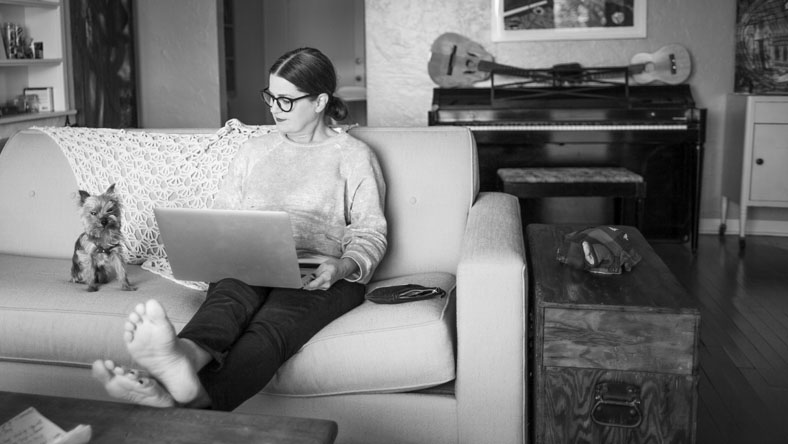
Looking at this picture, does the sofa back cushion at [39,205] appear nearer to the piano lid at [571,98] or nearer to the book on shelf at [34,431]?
the book on shelf at [34,431]

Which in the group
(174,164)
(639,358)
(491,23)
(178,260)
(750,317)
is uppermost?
(491,23)

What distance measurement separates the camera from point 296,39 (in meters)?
7.79

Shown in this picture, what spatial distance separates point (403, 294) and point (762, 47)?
3704 mm

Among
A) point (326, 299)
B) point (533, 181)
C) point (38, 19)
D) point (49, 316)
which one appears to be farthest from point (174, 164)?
point (38, 19)

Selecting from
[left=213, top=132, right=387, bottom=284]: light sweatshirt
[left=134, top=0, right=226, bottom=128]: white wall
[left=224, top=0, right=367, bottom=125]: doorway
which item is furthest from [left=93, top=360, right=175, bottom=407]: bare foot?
[left=224, top=0, right=367, bottom=125]: doorway

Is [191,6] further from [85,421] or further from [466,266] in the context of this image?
[85,421]

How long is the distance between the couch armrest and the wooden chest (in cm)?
6

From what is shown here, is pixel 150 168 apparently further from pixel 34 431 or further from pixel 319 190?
pixel 34 431

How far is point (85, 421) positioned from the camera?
1474mm

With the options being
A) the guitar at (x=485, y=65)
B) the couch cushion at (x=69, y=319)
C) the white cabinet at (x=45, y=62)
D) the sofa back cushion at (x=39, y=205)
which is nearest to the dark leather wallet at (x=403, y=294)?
the couch cushion at (x=69, y=319)

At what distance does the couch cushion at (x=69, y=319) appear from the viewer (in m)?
2.17

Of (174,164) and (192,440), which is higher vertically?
(174,164)

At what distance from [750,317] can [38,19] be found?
13.5 ft

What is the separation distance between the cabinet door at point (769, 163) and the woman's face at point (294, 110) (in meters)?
3.30
